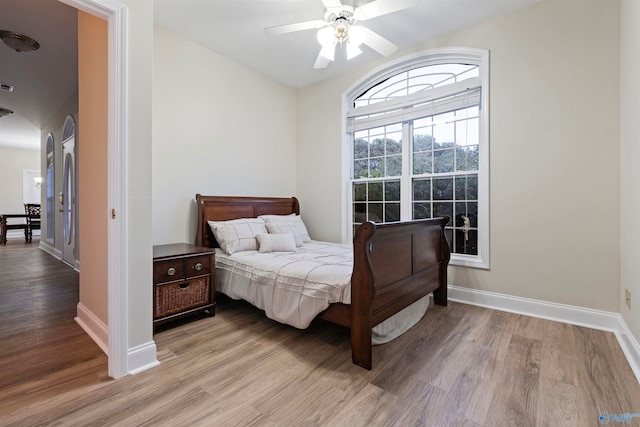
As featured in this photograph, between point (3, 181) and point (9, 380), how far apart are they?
10.3 metres

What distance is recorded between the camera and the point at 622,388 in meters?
1.60

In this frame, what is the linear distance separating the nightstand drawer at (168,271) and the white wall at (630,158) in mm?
3277

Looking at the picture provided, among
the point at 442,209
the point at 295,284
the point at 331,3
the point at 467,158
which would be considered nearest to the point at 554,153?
the point at 467,158

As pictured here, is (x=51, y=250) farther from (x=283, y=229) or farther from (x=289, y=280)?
(x=289, y=280)

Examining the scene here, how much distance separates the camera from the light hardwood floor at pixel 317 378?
141 cm

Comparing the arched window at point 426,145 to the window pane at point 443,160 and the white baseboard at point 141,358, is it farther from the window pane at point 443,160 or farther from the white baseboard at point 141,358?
the white baseboard at point 141,358

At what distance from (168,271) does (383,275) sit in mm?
1726

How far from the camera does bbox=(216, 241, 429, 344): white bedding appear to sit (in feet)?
6.73

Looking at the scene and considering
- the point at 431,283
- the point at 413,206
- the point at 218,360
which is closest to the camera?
the point at 218,360

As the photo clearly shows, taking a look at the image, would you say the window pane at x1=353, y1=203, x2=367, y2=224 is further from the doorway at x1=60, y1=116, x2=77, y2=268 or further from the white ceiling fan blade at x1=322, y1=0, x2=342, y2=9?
the doorway at x1=60, y1=116, x2=77, y2=268

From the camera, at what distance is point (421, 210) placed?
343 cm

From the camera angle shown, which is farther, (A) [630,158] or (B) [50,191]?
(B) [50,191]

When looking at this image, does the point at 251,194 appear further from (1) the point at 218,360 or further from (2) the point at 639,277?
(2) the point at 639,277

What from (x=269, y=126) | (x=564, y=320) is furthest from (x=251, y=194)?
(x=564, y=320)
